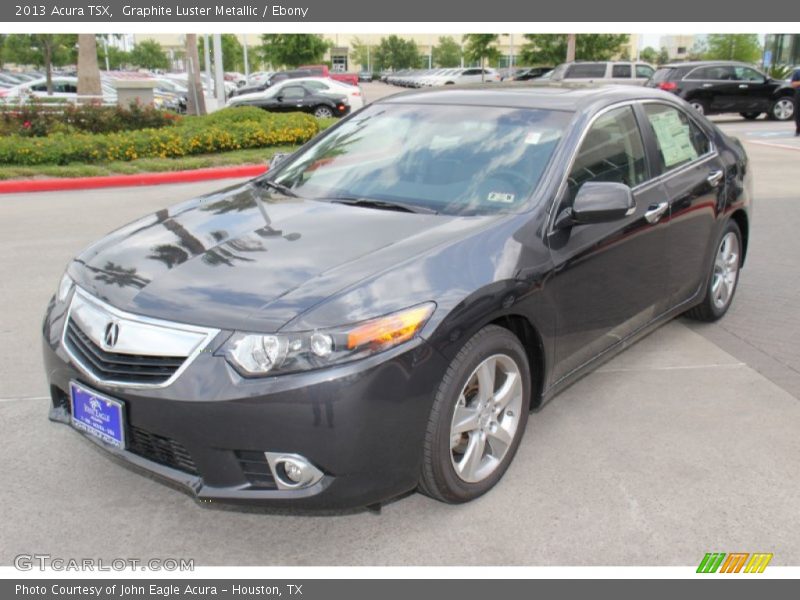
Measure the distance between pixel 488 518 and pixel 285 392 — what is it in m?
1.10

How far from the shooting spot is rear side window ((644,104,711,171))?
470 centimetres

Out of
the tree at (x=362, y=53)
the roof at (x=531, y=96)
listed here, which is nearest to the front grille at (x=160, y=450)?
the roof at (x=531, y=96)

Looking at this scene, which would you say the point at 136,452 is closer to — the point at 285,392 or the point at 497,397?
the point at 285,392

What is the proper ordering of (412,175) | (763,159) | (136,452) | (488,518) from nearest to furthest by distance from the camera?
(136,452) → (488,518) → (412,175) → (763,159)

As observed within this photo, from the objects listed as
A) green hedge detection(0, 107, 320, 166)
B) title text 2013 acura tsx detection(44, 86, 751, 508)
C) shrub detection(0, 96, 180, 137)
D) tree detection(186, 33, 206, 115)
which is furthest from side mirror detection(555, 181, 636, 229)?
tree detection(186, 33, 206, 115)

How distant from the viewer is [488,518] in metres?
3.29

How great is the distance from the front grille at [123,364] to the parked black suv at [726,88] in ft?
74.5

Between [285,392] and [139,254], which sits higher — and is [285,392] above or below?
below

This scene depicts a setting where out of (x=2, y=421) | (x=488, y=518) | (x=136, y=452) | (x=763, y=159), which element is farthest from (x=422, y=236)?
(x=763, y=159)

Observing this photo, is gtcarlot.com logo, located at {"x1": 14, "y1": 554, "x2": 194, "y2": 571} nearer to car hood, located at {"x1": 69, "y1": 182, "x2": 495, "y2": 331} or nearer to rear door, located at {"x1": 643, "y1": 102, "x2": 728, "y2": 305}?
car hood, located at {"x1": 69, "y1": 182, "x2": 495, "y2": 331}

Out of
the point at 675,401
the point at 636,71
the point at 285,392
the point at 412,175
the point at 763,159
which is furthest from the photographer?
the point at 636,71

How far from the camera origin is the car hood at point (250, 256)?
2924 mm

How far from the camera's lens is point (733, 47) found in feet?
177

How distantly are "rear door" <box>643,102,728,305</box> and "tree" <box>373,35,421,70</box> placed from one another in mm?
105175
